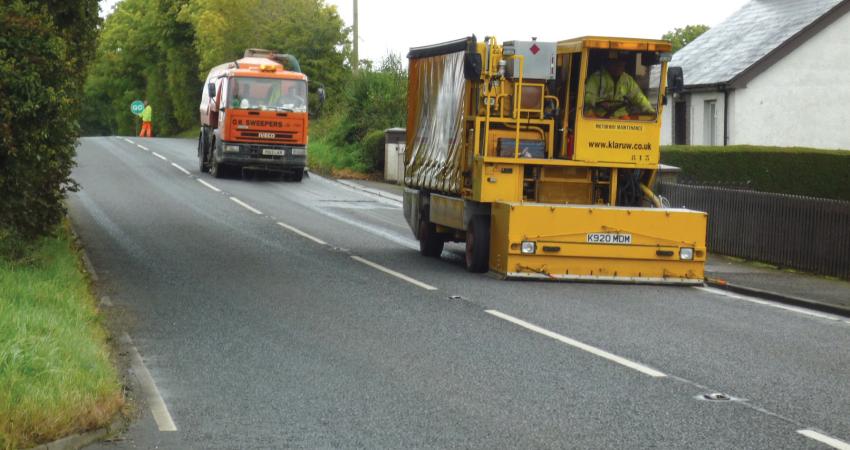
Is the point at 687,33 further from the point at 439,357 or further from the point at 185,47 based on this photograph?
the point at 439,357

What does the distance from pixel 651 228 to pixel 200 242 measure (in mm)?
7698

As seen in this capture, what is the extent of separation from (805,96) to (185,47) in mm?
50496

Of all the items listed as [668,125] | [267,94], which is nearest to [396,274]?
[267,94]

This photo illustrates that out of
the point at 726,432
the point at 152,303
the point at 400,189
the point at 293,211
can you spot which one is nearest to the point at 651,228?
the point at 152,303

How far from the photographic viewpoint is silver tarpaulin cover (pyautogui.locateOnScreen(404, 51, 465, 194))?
18719mm

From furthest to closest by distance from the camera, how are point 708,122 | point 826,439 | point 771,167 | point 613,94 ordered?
point 708,122, point 771,167, point 613,94, point 826,439

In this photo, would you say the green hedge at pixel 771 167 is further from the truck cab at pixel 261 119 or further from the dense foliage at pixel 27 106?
the dense foliage at pixel 27 106

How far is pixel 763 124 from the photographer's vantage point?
3775 centimetres

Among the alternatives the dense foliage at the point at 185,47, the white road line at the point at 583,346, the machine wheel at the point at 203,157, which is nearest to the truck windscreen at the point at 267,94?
the machine wheel at the point at 203,157

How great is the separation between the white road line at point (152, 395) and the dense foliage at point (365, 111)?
3291 centimetres

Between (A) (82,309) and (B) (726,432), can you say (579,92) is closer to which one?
(A) (82,309)

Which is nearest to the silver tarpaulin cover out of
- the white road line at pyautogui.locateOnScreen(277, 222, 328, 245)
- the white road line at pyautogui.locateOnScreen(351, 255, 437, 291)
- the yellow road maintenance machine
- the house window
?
the yellow road maintenance machine

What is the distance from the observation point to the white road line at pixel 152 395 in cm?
809

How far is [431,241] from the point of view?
2038 cm
